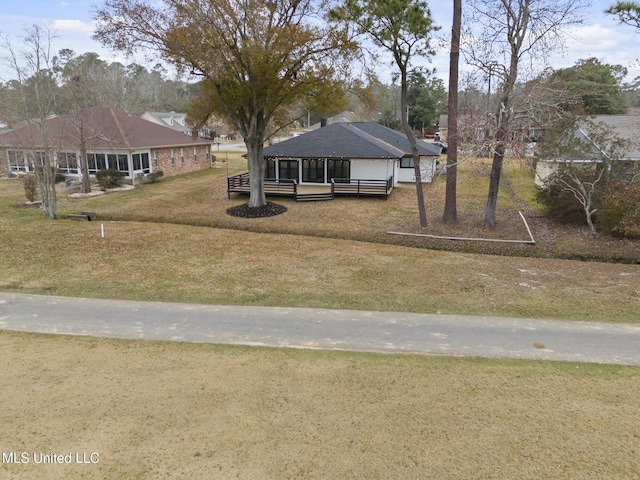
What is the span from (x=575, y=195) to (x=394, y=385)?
13.9 meters

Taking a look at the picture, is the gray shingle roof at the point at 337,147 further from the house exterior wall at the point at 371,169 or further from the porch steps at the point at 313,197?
the porch steps at the point at 313,197

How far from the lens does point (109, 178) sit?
2627 cm

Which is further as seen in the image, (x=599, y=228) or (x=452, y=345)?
(x=599, y=228)

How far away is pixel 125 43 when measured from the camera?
17438mm

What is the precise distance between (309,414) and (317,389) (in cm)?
60

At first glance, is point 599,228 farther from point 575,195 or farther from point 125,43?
point 125,43

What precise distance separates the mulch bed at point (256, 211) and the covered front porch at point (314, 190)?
2.58 metres

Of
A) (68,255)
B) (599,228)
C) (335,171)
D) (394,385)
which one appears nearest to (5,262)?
(68,255)

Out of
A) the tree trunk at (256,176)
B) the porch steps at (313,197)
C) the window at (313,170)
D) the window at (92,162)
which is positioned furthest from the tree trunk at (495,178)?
the window at (92,162)

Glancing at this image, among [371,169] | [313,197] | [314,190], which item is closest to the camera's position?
[313,197]

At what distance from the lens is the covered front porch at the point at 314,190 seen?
78.7 ft

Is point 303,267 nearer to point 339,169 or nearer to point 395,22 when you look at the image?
point 395,22

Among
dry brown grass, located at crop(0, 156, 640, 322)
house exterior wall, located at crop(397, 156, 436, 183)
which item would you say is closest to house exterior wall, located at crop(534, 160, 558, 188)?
dry brown grass, located at crop(0, 156, 640, 322)

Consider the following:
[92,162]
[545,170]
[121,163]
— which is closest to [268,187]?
[121,163]
